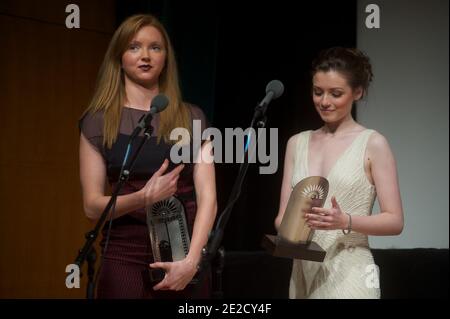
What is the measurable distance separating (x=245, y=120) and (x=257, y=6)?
1.84 ft

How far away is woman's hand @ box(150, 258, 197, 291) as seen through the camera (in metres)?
2.45

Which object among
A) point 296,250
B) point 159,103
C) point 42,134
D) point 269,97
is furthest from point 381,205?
point 42,134

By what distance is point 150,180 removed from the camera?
238cm

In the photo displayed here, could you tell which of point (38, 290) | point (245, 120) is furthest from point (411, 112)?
point (38, 290)

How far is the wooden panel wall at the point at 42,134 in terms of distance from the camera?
2.91 m

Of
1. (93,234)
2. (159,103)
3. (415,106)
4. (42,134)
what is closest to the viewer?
(93,234)

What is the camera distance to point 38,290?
2.93 m

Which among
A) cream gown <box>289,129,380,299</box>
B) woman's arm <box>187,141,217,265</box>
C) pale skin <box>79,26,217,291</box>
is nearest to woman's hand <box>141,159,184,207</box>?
pale skin <box>79,26,217,291</box>

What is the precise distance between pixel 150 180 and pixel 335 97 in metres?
0.75

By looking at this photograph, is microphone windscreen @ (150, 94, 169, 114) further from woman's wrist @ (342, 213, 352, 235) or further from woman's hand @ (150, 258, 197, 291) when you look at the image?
woman's wrist @ (342, 213, 352, 235)

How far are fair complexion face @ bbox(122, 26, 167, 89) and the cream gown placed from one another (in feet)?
2.05

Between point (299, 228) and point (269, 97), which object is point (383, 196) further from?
point (269, 97)
